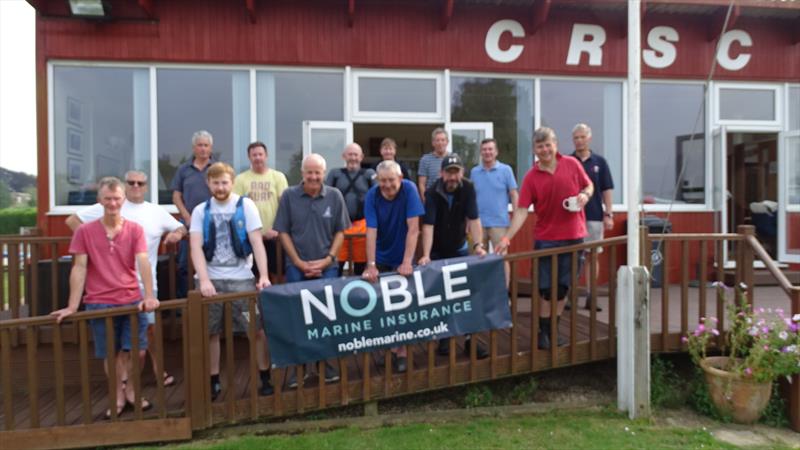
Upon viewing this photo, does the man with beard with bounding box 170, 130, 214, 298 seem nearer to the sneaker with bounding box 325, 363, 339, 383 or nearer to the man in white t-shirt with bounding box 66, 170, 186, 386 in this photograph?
the man in white t-shirt with bounding box 66, 170, 186, 386

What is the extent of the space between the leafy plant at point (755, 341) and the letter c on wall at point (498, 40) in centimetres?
385

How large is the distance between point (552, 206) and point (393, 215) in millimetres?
1260

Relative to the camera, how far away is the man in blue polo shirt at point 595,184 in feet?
15.8

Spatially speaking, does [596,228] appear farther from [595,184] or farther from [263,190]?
[263,190]

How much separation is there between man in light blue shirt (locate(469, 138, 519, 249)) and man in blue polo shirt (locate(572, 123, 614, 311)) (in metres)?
0.68

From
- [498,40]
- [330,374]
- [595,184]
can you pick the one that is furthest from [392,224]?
[498,40]

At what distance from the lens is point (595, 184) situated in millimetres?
4922

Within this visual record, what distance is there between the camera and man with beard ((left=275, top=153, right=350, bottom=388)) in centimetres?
372

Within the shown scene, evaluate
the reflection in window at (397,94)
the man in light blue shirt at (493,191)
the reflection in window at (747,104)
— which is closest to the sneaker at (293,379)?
the man in light blue shirt at (493,191)

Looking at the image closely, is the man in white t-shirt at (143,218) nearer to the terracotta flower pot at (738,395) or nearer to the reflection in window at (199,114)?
the reflection in window at (199,114)

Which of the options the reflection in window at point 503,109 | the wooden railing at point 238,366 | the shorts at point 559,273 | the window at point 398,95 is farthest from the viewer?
the reflection in window at point 503,109

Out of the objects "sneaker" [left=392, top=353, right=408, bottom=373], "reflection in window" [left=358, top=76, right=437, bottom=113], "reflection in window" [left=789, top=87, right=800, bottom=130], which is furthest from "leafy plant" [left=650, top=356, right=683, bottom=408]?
"reflection in window" [left=789, top=87, right=800, bottom=130]

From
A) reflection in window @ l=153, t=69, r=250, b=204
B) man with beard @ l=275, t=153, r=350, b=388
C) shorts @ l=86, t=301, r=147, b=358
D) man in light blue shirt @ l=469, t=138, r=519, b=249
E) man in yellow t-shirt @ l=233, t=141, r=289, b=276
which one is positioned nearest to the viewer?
shorts @ l=86, t=301, r=147, b=358

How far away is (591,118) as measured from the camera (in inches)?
278
